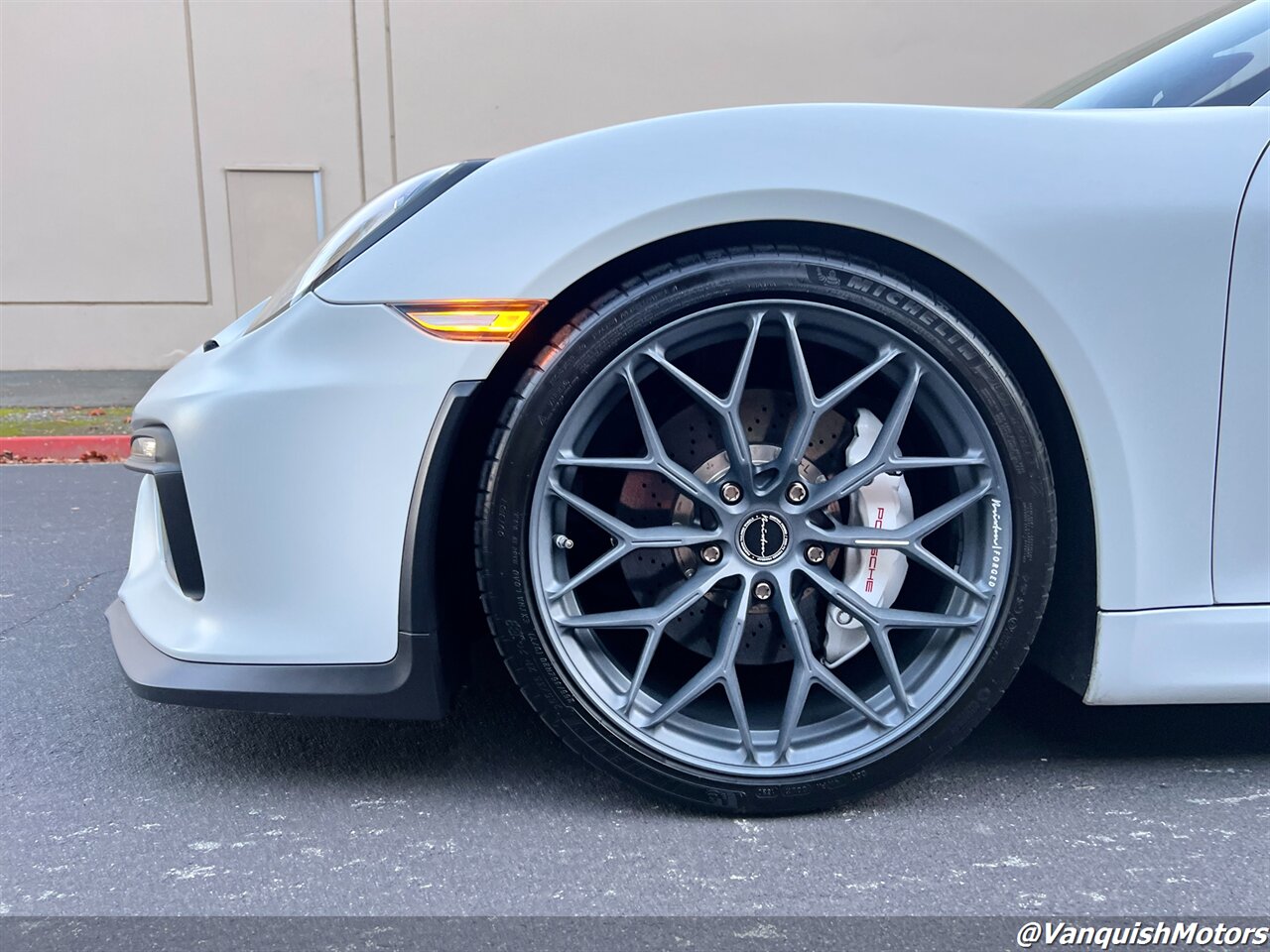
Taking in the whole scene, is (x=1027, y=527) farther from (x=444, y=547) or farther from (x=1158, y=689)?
(x=444, y=547)

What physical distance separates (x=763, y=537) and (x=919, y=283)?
492 millimetres

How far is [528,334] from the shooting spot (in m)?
1.48

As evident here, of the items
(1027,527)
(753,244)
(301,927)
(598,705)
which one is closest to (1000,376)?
(1027,527)

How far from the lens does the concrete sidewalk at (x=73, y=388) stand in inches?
298

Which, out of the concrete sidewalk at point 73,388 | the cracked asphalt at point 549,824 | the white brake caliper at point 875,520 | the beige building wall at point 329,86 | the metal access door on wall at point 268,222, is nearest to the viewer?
the cracked asphalt at point 549,824

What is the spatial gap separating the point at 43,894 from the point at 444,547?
2.55ft

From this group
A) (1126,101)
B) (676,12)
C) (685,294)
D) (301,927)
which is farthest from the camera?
(676,12)

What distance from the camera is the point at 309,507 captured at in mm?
1430

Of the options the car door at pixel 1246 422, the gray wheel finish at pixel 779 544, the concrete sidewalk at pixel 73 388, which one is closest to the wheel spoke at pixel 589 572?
the gray wheel finish at pixel 779 544

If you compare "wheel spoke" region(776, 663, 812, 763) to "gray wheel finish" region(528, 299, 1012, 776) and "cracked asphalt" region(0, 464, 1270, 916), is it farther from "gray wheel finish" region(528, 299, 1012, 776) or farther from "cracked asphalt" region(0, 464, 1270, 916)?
"cracked asphalt" region(0, 464, 1270, 916)

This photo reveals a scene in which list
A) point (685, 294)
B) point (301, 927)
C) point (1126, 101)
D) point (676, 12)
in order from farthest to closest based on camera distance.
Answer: point (676, 12)
point (1126, 101)
point (685, 294)
point (301, 927)

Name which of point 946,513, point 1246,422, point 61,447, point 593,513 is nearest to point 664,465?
point 593,513

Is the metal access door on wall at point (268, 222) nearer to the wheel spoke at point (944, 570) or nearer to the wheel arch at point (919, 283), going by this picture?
the wheel arch at point (919, 283)

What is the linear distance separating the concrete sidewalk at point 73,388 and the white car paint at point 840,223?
22.5ft
